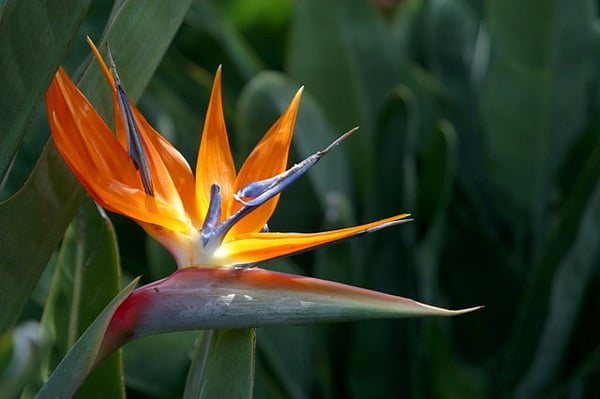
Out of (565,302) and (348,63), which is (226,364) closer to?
(565,302)

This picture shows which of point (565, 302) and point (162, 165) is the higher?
point (162, 165)

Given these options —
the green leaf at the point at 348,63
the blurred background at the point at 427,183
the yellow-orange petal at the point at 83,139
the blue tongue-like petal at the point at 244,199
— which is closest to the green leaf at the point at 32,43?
the yellow-orange petal at the point at 83,139

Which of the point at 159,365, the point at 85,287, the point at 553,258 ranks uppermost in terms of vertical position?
the point at 85,287

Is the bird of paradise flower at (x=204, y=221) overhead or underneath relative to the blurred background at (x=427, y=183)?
overhead

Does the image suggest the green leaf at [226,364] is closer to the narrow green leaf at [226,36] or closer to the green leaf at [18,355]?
the green leaf at [18,355]

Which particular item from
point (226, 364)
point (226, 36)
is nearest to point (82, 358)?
point (226, 364)

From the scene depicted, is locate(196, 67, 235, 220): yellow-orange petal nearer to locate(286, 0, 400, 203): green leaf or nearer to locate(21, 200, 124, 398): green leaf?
locate(21, 200, 124, 398): green leaf

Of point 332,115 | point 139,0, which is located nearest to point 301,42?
point 332,115
